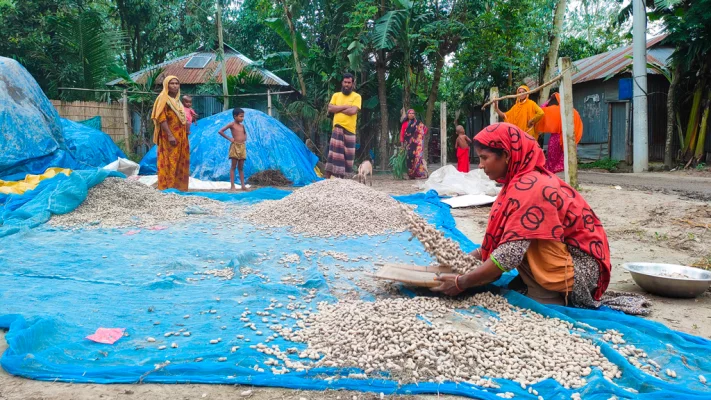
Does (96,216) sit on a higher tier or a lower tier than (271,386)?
higher

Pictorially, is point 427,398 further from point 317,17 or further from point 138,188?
point 317,17

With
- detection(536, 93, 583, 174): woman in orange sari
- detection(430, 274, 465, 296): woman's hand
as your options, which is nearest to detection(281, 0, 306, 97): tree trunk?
detection(536, 93, 583, 174): woman in orange sari

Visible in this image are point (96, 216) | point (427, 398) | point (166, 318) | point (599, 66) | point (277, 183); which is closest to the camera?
point (427, 398)

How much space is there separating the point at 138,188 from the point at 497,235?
4712 millimetres

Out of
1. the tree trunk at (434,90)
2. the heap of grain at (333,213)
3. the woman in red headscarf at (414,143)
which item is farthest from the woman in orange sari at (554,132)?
the tree trunk at (434,90)

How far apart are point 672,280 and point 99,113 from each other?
11.2 m

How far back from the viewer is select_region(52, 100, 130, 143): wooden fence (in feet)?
35.2

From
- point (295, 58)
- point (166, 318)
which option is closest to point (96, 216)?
point (166, 318)

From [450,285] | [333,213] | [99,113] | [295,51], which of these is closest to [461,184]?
[333,213]

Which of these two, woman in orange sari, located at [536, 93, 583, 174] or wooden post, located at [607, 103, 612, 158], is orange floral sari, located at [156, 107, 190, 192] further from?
wooden post, located at [607, 103, 612, 158]

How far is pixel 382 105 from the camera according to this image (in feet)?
41.5

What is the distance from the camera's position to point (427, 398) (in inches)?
75.0

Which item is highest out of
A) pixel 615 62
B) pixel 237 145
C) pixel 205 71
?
pixel 615 62

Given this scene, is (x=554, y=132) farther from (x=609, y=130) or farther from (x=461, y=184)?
(x=609, y=130)
